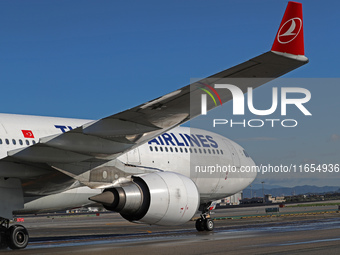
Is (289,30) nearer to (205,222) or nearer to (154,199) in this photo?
(154,199)

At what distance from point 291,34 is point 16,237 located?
933 centimetres

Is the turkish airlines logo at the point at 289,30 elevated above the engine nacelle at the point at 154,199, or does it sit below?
above

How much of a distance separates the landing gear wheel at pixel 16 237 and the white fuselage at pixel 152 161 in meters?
1.02

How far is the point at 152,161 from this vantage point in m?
17.7

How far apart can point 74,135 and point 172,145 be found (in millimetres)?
7390

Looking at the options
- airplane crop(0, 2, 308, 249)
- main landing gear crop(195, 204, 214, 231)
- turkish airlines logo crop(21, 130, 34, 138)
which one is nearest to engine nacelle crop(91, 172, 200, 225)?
airplane crop(0, 2, 308, 249)

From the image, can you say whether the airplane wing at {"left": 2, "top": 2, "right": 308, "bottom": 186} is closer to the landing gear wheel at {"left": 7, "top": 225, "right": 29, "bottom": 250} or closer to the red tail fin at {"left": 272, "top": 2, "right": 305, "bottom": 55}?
the red tail fin at {"left": 272, "top": 2, "right": 305, "bottom": 55}

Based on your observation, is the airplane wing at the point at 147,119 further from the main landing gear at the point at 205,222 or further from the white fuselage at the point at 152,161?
the main landing gear at the point at 205,222

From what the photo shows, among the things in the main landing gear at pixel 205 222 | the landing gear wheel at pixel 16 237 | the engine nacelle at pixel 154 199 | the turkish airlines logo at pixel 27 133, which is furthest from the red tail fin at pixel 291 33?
the main landing gear at pixel 205 222

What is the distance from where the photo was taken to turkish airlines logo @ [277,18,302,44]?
9273mm

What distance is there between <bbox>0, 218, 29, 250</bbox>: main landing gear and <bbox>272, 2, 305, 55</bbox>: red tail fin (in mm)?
8897

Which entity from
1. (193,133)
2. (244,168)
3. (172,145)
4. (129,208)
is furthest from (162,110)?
(244,168)

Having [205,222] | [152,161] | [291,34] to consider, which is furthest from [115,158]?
[205,222]

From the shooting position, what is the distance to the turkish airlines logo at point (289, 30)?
30.4 ft
